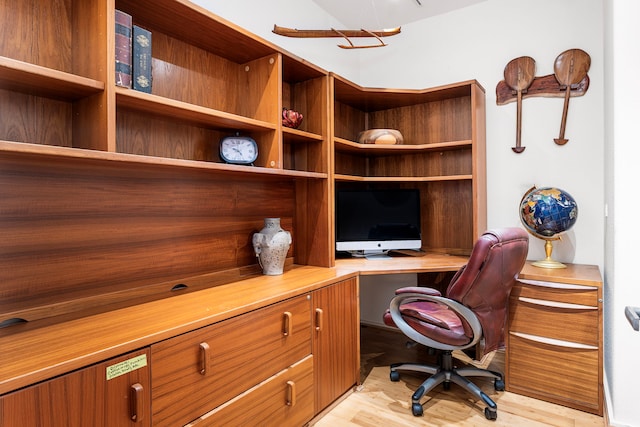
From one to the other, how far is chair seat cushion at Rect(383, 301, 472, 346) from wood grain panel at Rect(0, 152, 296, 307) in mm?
1037

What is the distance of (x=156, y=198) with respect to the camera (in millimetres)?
1773

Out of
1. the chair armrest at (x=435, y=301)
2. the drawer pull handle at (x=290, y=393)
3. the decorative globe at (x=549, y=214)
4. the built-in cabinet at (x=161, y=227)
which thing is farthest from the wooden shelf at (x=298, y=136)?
the decorative globe at (x=549, y=214)

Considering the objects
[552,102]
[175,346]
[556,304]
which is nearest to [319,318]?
[175,346]

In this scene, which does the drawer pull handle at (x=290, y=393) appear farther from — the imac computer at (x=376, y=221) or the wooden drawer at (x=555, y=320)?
the wooden drawer at (x=555, y=320)

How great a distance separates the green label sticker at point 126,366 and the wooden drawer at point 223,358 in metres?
0.04

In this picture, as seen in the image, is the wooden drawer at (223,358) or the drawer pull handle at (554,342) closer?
the wooden drawer at (223,358)

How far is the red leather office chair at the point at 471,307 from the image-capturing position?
6.10 feet

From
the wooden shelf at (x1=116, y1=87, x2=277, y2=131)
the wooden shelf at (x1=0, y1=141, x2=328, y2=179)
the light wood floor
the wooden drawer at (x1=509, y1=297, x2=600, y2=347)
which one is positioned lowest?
the light wood floor

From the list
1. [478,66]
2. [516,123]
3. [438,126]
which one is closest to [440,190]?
[438,126]

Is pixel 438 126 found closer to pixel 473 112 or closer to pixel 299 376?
pixel 473 112

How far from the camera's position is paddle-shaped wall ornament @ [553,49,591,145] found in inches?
103

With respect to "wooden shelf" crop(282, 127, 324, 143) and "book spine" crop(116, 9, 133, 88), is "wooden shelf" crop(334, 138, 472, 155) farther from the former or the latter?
"book spine" crop(116, 9, 133, 88)

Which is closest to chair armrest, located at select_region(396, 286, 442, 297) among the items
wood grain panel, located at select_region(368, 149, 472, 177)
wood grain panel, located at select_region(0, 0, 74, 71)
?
wood grain panel, located at select_region(368, 149, 472, 177)

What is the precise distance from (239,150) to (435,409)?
189cm
